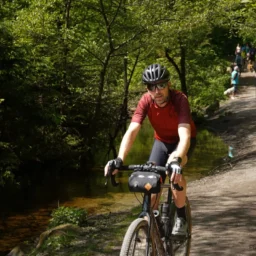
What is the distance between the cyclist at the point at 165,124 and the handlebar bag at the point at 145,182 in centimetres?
19

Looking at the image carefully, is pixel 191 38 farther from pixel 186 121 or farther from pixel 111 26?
pixel 186 121

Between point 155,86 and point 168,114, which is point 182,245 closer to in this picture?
point 168,114

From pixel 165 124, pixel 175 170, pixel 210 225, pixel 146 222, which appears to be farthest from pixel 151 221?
pixel 210 225

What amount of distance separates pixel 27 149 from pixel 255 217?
8.56 meters

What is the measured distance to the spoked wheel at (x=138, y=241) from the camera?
3969 mm

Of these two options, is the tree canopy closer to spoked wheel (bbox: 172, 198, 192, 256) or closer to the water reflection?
the water reflection

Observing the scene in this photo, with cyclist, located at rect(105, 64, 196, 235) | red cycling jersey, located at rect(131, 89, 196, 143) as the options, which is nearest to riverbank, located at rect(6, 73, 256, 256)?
cyclist, located at rect(105, 64, 196, 235)

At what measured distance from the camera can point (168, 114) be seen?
187 inches

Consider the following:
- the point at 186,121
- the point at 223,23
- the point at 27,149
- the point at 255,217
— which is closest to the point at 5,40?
the point at 27,149

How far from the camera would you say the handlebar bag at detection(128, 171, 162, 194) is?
418cm

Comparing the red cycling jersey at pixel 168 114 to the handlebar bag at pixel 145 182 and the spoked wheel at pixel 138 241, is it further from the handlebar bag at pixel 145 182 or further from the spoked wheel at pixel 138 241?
the spoked wheel at pixel 138 241

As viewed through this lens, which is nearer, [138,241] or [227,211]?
[138,241]

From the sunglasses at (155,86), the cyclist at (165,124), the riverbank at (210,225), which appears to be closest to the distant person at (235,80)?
the riverbank at (210,225)

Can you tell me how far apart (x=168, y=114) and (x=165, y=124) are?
0.44ft
